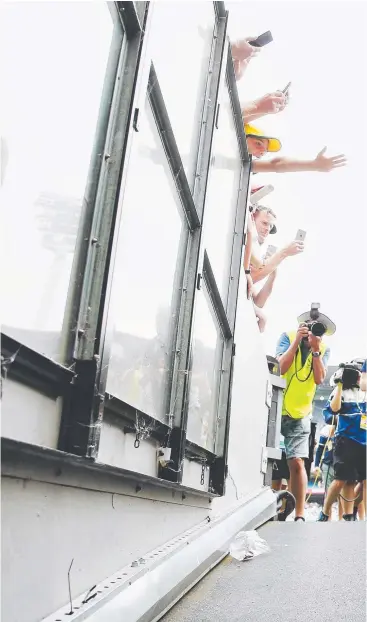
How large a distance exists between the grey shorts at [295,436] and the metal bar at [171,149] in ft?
8.61

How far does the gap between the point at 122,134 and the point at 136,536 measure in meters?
0.89

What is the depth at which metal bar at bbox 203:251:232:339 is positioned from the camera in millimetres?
2104

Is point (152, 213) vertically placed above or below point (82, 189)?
above

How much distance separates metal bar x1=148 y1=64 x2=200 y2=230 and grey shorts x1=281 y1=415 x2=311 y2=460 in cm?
262

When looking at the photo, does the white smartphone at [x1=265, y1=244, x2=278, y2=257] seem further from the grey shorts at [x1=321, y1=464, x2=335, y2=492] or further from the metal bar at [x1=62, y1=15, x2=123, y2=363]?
the metal bar at [x1=62, y1=15, x2=123, y2=363]

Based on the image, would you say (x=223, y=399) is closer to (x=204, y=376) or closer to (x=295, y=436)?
(x=204, y=376)

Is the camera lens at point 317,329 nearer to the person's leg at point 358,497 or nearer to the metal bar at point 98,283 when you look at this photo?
the person's leg at point 358,497

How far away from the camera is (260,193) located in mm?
3719

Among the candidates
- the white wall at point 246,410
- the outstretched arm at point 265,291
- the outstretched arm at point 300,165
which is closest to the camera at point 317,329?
the outstretched arm at point 265,291

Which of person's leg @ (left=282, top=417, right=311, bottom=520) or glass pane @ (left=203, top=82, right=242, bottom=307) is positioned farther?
person's leg @ (left=282, top=417, right=311, bottom=520)

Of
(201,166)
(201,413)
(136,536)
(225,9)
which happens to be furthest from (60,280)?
(225,9)

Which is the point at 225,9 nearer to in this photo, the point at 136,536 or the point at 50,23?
the point at 50,23

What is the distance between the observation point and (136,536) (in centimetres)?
141

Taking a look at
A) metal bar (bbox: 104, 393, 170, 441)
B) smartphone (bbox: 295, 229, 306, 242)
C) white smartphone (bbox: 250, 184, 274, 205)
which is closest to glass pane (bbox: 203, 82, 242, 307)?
metal bar (bbox: 104, 393, 170, 441)
